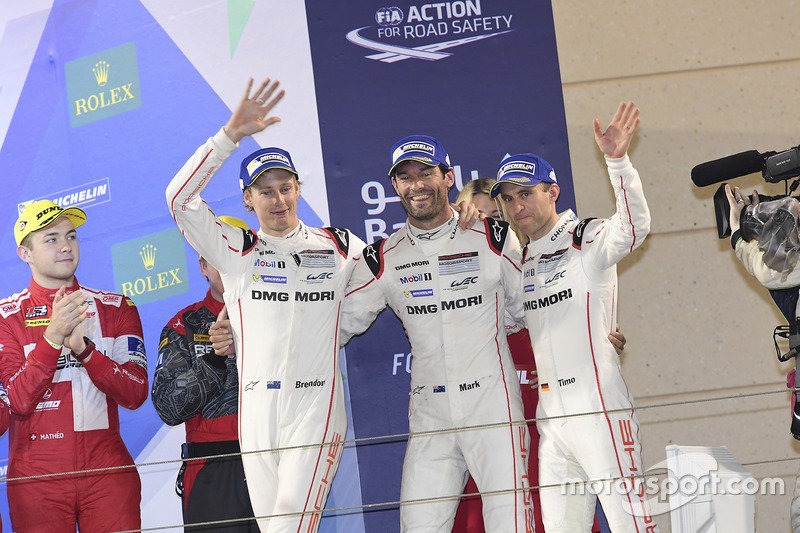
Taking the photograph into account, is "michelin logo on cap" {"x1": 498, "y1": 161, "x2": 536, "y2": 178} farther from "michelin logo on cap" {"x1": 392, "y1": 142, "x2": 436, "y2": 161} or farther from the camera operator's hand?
the camera operator's hand

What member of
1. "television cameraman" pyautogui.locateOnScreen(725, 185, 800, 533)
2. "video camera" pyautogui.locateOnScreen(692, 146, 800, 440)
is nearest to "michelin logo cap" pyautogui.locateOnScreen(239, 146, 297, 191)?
"video camera" pyautogui.locateOnScreen(692, 146, 800, 440)

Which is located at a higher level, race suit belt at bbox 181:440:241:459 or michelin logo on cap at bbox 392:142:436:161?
michelin logo on cap at bbox 392:142:436:161

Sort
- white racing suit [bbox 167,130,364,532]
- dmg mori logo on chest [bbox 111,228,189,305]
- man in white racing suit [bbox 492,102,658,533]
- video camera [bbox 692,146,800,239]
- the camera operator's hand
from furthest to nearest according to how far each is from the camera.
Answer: dmg mori logo on chest [bbox 111,228,189,305]
white racing suit [bbox 167,130,364,532]
man in white racing suit [bbox 492,102,658,533]
the camera operator's hand
video camera [bbox 692,146,800,239]

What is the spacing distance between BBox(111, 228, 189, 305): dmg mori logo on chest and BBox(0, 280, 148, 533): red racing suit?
472 mm

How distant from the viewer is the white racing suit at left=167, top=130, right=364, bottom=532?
2.96m

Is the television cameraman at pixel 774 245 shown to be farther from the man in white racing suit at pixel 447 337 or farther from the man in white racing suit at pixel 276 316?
the man in white racing suit at pixel 276 316

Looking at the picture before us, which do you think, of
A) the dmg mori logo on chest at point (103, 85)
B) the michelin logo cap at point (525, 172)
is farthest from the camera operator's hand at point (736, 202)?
the dmg mori logo on chest at point (103, 85)

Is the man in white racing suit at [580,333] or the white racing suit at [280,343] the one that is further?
the white racing suit at [280,343]

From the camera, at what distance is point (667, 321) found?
4.15 m

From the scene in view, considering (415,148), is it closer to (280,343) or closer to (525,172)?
(525,172)

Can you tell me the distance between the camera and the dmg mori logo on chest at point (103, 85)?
4.04m

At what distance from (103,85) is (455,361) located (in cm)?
224

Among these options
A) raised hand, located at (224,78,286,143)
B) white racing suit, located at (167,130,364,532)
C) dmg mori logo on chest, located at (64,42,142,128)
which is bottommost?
white racing suit, located at (167,130,364,532)

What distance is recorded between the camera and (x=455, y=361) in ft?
10.1
